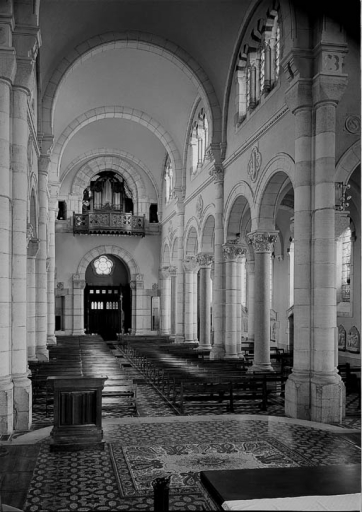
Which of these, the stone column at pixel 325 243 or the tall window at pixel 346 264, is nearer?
the stone column at pixel 325 243

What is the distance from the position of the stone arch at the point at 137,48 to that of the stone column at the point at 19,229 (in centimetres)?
671

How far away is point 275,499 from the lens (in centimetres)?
414

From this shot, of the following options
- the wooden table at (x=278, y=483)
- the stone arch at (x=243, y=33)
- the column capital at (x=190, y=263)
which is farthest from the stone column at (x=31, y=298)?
the wooden table at (x=278, y=483)

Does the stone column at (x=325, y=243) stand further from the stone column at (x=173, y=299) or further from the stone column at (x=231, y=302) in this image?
the stone column at (x=173, y=299)

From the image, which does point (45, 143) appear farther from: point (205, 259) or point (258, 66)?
point (205, 259)

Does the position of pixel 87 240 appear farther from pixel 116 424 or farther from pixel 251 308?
pixel 116 424

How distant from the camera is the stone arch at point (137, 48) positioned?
1873 cm

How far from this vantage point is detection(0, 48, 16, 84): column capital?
11312 mm

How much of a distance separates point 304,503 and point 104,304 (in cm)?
3416

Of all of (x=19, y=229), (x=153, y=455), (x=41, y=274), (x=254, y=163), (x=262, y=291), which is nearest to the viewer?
(x=153, y=455)

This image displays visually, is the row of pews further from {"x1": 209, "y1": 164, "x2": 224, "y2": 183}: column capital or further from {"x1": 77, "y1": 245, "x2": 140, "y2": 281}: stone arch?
{"x1": 77, "y1": 245, "x2": 140, "y2": 281}: stone arch

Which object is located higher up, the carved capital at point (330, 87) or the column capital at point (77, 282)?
the carved capital at point (330, 87)

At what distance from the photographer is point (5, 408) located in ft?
36.0

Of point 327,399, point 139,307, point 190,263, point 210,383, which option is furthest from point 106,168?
point 327,399
